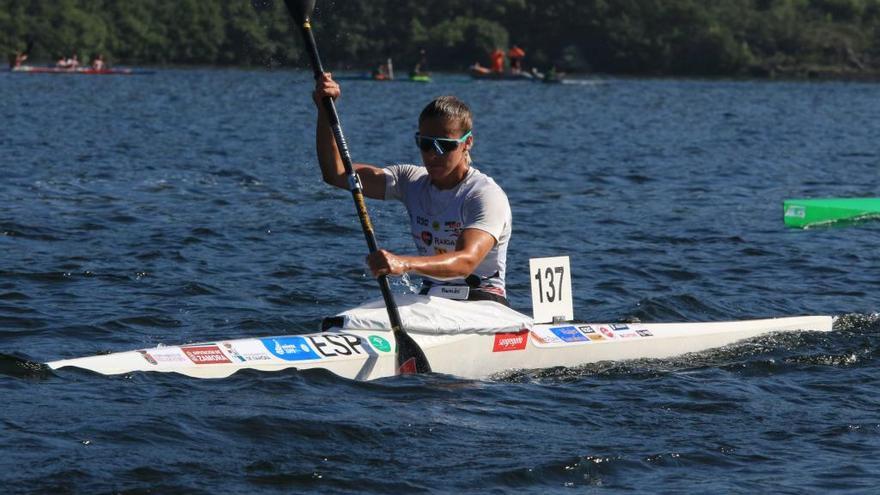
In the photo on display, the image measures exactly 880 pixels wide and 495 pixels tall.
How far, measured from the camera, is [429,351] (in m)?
9.17

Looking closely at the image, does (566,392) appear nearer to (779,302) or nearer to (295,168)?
(779,302)

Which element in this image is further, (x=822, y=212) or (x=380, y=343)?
(x=822, y=212)

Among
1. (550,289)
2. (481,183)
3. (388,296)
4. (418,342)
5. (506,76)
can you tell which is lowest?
(506,76)

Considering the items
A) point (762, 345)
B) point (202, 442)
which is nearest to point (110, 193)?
point (762, 345)

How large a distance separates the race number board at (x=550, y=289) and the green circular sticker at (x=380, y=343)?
1361 millimetres

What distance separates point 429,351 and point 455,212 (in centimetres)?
96

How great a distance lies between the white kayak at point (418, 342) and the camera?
8.69m

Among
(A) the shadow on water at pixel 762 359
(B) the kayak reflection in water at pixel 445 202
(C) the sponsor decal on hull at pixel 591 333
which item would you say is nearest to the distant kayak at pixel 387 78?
(A) the shadow on water at pixel 762 359

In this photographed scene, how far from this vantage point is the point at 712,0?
4636 inches

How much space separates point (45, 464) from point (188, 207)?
12.2 meters

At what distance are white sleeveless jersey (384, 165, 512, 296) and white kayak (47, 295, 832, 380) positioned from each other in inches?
10.1

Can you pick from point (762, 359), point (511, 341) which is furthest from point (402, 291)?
point (762, 359)

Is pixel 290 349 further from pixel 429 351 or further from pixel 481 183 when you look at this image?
pixel 481 183

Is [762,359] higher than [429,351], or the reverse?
[429,351]
